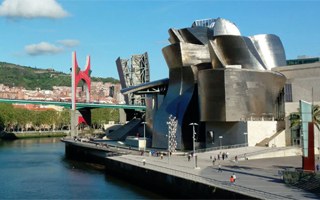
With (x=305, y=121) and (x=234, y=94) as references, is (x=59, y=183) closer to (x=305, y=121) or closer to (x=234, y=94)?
(x=305, y=121)

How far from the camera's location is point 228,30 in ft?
164

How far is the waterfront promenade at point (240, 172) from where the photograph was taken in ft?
73.4

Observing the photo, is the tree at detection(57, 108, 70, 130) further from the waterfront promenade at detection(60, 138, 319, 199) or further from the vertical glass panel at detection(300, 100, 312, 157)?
the vertical glass panel at detection(300, 100, 312, 157)

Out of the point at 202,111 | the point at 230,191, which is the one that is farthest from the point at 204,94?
the point at 230,191

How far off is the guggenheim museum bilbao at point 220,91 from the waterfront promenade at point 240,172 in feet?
15.1

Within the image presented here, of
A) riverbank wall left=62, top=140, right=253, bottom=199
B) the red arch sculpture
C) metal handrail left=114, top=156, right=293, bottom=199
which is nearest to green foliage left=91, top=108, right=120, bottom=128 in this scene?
the red arch sculpture

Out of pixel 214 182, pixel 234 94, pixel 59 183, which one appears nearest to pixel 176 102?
pixel 234 94

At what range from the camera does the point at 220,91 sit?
4556 cm

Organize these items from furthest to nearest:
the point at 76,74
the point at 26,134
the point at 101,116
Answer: the point at 101,116, the point at 26,134, the point at 76,74

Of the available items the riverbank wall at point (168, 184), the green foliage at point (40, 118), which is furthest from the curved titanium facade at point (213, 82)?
the green foliage at point (40, 118)

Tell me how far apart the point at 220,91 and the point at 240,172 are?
55.9ft

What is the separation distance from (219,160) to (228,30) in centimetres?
1928

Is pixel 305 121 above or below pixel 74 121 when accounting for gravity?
below

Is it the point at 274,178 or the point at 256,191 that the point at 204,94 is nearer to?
the point at 274,178
